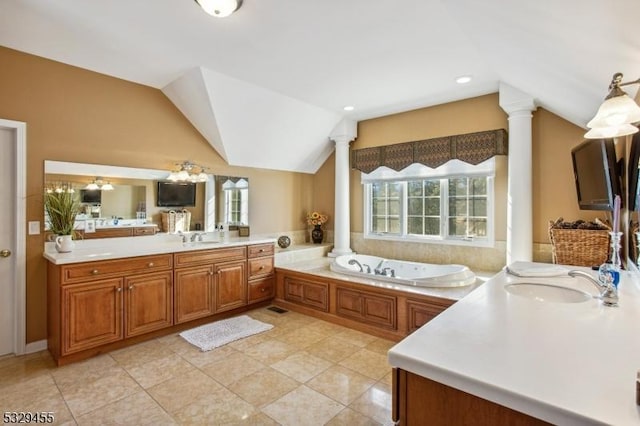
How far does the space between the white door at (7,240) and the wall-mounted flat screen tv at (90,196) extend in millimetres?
501

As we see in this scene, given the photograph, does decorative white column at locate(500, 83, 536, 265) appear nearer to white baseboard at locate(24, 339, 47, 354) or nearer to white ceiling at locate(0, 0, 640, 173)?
white ceiling at locate(0, 0, 640, 173)

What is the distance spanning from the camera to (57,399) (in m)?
2.21

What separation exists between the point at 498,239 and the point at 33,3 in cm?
470

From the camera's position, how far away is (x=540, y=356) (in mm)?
1002

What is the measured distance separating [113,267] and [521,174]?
4.06 meters

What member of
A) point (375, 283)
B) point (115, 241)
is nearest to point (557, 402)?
point (375, 283)

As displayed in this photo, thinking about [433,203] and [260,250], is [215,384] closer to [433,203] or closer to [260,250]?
[260,250]

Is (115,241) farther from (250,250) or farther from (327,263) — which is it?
(327,263)

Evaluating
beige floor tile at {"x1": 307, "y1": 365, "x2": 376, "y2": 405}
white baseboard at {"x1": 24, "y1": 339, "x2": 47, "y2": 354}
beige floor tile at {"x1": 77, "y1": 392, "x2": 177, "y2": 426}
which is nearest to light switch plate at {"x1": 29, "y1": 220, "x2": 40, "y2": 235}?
white baseboard at {"x1": 24, "y1": 339, "x2": 47, "y2": 354}

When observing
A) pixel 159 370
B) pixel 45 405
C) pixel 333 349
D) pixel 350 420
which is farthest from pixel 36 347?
pixel 350 420

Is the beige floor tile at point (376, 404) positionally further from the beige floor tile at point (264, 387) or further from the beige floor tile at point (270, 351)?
the beige floor tile at point (270, 351)

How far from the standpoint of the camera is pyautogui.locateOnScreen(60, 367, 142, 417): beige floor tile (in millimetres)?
2156

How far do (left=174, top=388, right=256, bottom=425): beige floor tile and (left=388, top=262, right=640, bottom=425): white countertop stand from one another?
1.51m

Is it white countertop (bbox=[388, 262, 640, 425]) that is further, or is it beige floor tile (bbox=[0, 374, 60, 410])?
beige floor tile (bbox=[0, 374, 60, 410])
